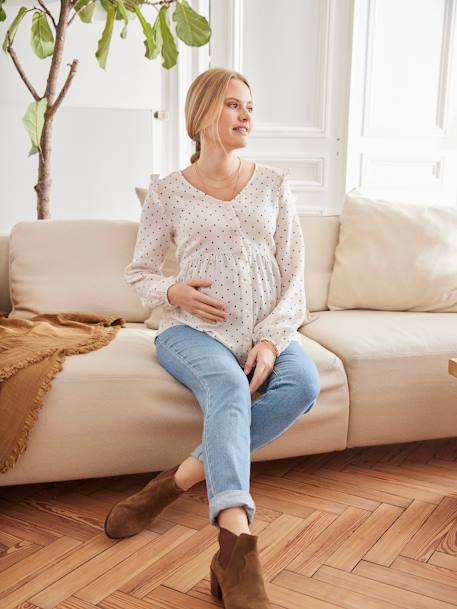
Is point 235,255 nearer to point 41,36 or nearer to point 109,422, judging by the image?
point 109,422

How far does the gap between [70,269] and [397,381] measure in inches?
40.9

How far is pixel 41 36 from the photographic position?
2.87m

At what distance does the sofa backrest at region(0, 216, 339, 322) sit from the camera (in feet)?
7.11

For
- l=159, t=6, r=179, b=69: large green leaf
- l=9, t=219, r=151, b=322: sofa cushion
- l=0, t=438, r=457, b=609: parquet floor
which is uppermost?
l=159, t=6, r=179, b=69: large green leaf

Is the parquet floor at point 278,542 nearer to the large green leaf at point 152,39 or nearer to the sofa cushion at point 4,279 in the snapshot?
the sofa cushion at point 4,279

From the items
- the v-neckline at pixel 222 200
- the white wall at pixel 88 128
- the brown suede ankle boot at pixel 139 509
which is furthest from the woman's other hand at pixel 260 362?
the white wall at pixel 88 128

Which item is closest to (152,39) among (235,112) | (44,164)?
(44,164)

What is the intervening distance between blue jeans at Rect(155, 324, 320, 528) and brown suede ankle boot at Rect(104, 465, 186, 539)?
112mm

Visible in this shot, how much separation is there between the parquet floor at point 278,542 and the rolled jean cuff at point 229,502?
0.18 m

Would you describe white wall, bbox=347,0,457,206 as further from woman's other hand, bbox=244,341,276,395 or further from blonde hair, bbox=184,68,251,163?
woman's other hand, bbox=244,341,276,395

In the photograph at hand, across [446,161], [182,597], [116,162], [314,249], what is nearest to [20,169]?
[116,162]

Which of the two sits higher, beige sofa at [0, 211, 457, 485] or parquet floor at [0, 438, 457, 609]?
beige sofa at [0, 211, 457, 485]

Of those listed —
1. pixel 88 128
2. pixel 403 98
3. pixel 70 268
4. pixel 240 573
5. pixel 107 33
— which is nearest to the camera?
pixel 240 573

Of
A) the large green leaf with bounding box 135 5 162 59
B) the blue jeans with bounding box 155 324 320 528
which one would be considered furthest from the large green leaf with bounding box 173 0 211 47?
the blue jeans with bounding box 155 324 320 528
